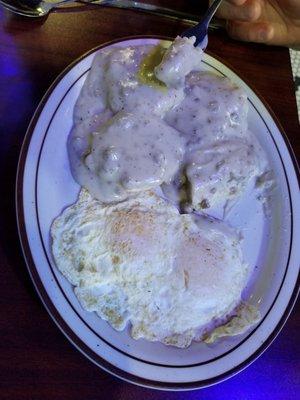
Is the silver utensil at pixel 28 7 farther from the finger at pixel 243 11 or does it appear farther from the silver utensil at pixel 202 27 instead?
the finger at pixel 243 11

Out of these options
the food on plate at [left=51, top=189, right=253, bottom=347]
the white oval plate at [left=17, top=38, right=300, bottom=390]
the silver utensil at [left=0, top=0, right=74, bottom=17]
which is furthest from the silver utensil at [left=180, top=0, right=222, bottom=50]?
the food on plate at [left=51, top=189, right=253, bottom=347]


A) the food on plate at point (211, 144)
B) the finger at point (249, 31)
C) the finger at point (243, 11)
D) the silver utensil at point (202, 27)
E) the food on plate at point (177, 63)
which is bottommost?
the food on plate at point (211, 144)

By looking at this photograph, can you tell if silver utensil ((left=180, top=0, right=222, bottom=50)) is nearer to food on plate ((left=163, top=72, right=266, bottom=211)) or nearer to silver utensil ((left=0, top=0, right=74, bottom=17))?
food on plate ((left=163, top=72, right=266, bottom=211))

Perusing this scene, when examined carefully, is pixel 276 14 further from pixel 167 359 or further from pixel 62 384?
pixel 62 384

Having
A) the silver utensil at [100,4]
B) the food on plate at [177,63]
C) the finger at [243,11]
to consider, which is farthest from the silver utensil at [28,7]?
the finger at [243,11]

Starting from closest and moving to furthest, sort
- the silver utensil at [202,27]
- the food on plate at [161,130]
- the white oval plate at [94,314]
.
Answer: the white oval plate at [94,314] < the food on plate at [161,130] < the silver utensil at [202,27]

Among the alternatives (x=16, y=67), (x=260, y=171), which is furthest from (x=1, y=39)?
(x=260, y=171)

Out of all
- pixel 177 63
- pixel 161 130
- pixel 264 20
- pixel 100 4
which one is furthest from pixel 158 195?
pixel 264 20
